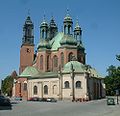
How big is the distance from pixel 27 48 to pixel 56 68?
15361 millimetres

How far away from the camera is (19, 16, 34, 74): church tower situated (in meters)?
106

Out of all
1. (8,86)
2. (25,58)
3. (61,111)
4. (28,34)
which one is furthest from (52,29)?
(61,111)

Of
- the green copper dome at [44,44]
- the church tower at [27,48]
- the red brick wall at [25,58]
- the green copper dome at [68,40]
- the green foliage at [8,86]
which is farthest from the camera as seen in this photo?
the green foliage at [8,86]

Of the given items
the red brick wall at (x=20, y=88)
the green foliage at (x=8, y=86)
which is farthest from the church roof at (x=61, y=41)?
the green foliage at (x=8, y=86)

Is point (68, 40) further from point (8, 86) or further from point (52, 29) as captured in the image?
point (8, 86)

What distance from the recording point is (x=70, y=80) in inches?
3209

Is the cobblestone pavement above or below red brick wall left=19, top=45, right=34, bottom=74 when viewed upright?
below

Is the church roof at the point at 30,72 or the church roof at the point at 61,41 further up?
the church roof at the point at 61,41

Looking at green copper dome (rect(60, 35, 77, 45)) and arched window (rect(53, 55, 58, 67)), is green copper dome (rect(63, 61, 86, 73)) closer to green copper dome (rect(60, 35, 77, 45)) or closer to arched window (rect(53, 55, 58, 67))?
green copper dome (rect(60, 35, 77, 45))

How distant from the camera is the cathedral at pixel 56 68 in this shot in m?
81.7

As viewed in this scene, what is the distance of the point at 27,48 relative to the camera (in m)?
106

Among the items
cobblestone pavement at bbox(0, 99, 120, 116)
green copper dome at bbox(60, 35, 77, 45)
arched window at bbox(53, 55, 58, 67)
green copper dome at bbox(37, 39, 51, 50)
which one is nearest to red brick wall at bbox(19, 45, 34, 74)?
green copper dome at bbox(37, 39, 51, 50)

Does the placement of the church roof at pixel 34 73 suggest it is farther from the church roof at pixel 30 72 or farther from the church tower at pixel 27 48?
the church tower at pixel 27 48

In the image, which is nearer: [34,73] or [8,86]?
[34,73]
